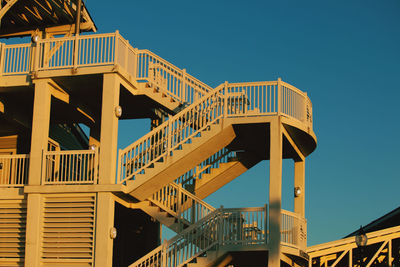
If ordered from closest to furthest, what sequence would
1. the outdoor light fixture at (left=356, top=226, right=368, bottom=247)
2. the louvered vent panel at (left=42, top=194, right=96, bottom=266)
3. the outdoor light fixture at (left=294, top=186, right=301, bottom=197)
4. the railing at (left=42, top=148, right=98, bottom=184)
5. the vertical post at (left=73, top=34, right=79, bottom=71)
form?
the louvered vent panel at (left=42, top=194, right=96, bottom=266) < the railing at (left=42, top=148, right=98, bottom=184) < the vertical post at (left=73, top=34, right=79, bottom=71) < the outdoor light fixture at (left=294, top=186, right=301, bottom=197) < the outdoor light fixture at (left=356, top=226, right=368, bottom=247)

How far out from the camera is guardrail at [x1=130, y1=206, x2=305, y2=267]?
23984 mm

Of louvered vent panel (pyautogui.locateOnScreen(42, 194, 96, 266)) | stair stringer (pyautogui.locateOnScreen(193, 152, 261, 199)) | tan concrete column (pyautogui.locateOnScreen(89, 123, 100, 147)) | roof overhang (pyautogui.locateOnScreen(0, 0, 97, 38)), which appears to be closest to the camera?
louvered vent panel (pyautogui.locateOnScreen(42, 194, 96, 266))

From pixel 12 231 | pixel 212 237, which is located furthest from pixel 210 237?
pixel 12 231

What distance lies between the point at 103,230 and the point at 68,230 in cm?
130

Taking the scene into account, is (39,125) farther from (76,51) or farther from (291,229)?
(291,229)

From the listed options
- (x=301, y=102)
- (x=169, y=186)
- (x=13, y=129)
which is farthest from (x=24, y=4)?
(x=301, y=102)

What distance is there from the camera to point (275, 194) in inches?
952

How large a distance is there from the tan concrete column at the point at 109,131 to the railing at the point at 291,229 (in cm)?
559

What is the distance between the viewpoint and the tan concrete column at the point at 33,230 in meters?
24.2

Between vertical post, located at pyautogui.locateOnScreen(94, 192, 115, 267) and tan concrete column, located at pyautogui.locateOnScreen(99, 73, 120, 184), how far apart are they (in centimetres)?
57

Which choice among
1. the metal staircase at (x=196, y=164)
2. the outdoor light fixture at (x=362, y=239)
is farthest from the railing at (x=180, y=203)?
the outdoor light fixture at (x=362, y=239)

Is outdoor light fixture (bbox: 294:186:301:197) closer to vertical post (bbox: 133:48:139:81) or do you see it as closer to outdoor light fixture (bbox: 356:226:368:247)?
outdoor light fixture (bbox: 356:226:368:247)

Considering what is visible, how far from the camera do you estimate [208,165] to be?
92.2ft

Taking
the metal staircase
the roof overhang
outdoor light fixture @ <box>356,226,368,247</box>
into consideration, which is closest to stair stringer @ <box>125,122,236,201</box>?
the metal staircase
